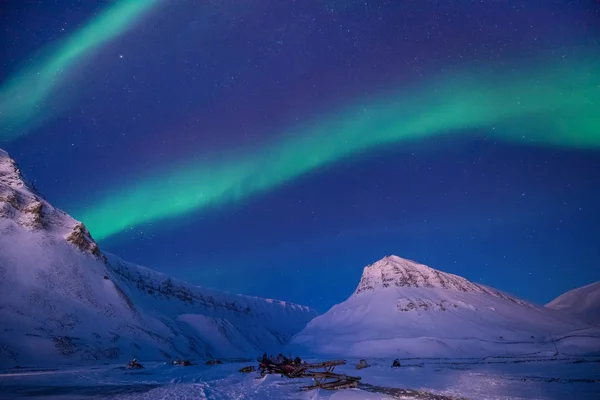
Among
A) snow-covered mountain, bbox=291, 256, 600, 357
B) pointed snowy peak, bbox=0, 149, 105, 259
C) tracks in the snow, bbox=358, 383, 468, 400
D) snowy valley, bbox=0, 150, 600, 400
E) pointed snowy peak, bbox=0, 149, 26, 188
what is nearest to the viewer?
tracks in the snow, bbox=358, 383, 468, 400

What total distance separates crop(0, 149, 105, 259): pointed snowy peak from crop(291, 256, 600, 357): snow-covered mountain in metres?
71.5

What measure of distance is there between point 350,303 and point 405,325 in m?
44.1

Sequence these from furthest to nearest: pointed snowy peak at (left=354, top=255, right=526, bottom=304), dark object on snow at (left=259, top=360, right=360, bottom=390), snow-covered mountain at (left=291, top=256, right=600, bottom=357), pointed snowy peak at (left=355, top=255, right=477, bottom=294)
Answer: pointed snowy peak at (left=355, top=255, right=477, bottom=294), pointed snowy peak at (left=354, top=255, right=526, bottom=304), snow-covered mountain at (left=291, top=256, right=600, bottom=357), dark object on snow at (left=259, top=360, right=360, bottom=390)

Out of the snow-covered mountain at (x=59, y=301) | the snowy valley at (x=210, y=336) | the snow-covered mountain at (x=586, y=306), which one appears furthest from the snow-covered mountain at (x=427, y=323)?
the snow-covered mountain at (x=586, y=306)

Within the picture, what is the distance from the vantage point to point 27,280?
49062 mm

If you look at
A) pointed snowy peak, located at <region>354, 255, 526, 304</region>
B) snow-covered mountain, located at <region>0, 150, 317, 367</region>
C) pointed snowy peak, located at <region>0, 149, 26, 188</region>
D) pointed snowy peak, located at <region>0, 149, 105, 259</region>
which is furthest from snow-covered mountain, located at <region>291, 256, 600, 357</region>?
pointed snowy peak, located at <region>0, 149, 26, 188</region>

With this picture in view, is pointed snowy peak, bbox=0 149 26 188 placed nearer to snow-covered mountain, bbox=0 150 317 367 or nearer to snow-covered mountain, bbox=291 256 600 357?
snow-covered mountain, bbox=0 150 317 367

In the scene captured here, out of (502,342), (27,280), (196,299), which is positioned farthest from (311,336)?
(27,280)

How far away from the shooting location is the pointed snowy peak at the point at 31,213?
5922 centimetres

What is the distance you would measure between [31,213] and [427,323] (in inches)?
4167

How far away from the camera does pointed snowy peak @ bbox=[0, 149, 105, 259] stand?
59219 millimetres

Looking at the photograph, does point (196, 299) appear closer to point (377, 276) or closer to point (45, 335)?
point (377, 276)

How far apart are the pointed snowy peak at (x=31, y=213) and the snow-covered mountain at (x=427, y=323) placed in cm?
7148

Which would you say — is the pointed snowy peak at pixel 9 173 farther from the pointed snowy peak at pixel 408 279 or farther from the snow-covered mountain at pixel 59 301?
the pointed snowy peak at pixel 408 279
